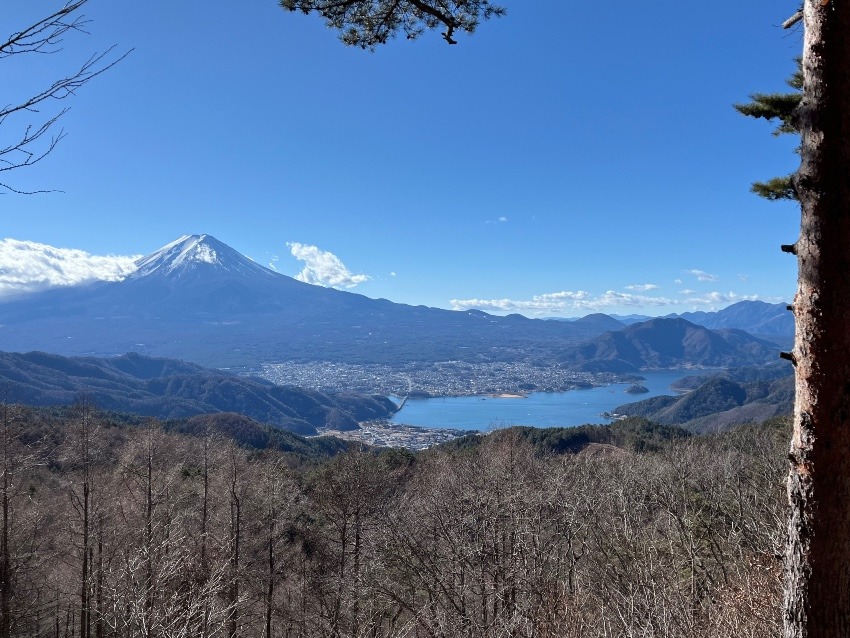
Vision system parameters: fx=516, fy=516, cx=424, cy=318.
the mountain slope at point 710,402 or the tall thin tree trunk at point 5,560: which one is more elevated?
the tall thin tree trunk at point 5,560

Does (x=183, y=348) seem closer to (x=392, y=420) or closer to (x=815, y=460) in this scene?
(x=392, y=420)

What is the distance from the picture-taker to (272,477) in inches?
591

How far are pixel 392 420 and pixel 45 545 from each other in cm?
7769

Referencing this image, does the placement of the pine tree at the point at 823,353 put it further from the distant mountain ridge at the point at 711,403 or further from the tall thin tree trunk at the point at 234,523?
the distant mountain ridge at the point at 711,403

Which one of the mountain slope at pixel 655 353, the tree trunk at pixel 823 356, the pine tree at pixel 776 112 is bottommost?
the mountain slope at pixel 655 353

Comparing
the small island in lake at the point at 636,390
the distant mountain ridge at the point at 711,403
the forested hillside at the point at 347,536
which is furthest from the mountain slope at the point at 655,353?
the forested hillside at the point at 347,536

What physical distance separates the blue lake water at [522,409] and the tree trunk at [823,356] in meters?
65.9

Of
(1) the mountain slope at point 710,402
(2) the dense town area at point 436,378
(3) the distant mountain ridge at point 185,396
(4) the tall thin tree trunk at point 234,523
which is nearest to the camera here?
(4) the tall thin tree trunk at point 234,523

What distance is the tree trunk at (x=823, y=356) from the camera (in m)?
1.92

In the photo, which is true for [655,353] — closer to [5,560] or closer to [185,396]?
[185,396]

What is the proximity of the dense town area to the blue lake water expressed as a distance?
22.3ft

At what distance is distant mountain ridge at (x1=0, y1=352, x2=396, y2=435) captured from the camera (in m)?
73.2

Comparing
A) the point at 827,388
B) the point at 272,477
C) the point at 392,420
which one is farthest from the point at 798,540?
the point at 392,420

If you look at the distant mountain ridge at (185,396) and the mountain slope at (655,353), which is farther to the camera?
the mountain slope at (655,353)
